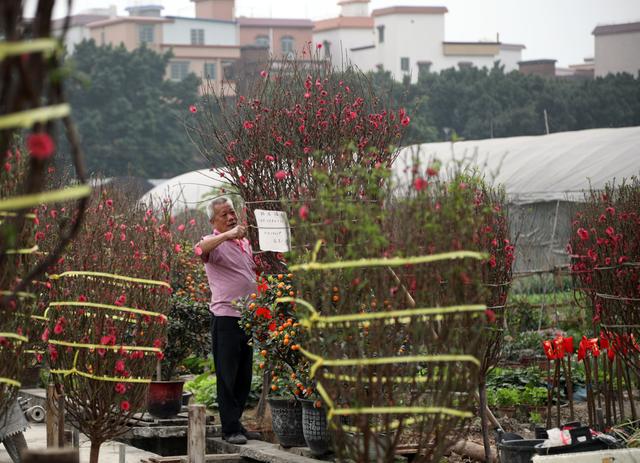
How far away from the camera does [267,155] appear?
7.87 m

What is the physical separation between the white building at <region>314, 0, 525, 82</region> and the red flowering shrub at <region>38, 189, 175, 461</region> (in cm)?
6429

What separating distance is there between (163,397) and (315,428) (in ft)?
7.99

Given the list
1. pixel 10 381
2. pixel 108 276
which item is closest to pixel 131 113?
pixel 108 276

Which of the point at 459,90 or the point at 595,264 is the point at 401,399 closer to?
the point at 595,264

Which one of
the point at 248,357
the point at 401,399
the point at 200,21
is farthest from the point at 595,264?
the point at 200,21

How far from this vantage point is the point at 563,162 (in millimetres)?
20297

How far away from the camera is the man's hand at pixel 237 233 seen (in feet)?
25.1

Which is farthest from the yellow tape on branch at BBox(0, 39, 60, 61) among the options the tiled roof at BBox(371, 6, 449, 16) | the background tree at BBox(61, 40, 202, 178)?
the tiled roof at BBox(371, 6, 449, 16)

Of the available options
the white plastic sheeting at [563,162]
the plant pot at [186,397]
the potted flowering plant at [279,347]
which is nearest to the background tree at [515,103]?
the white plastic sheeting at [563,162]

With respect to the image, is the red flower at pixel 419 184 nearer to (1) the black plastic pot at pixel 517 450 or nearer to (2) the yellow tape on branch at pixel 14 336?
(2) the yellow tape on branch at pixel 14 336

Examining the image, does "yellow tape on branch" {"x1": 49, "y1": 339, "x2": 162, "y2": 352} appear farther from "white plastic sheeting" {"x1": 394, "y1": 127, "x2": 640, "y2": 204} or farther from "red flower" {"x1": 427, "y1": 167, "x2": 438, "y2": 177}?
"white plastic sheeting" {"x1": 394, "y1": 127, "x2": 640, "y2": 204}

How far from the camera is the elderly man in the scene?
8.03m

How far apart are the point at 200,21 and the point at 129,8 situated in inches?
454

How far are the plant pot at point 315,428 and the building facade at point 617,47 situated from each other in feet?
181
